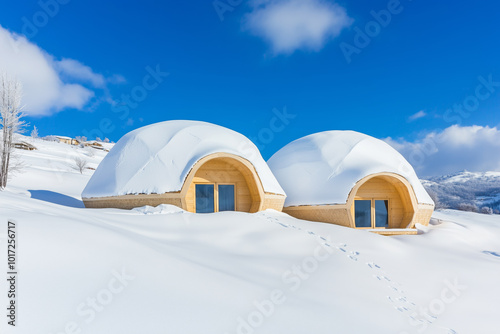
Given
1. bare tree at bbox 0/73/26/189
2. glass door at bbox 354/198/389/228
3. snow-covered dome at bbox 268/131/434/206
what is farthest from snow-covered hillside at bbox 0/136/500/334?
bare tree at bbox 0/73/26/189

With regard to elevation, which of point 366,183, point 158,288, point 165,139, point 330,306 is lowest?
point 330,306

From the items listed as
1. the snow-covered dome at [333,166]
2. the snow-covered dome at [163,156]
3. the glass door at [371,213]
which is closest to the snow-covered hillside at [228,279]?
the snow-covered dome at [163,156]

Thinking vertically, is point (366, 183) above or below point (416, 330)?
above

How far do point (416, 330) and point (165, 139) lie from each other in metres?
9.15

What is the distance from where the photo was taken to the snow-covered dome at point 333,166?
1148 centimetres

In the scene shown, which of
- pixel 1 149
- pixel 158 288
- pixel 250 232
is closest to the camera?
pixel 158 288

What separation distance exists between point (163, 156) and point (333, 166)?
629cm

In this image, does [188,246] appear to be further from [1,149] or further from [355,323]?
[1,149]

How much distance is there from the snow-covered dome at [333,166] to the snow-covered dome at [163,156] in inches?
58.1

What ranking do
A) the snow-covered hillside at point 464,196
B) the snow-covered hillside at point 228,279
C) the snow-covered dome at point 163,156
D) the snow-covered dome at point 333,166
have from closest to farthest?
the snow-covered hillside at point 228,279
the snow-covered dome at point 163,156
the snow-covered dome at point 333,166
the snow-covered hillside at point 464,196

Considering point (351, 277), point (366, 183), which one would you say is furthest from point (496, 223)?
point (351, 277)

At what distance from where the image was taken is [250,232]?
7.38m

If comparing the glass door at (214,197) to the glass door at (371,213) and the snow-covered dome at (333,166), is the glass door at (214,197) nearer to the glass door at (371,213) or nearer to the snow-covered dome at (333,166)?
the snow-covered dome at (333,166)

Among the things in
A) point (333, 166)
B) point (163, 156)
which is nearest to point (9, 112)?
point (163, 156)
